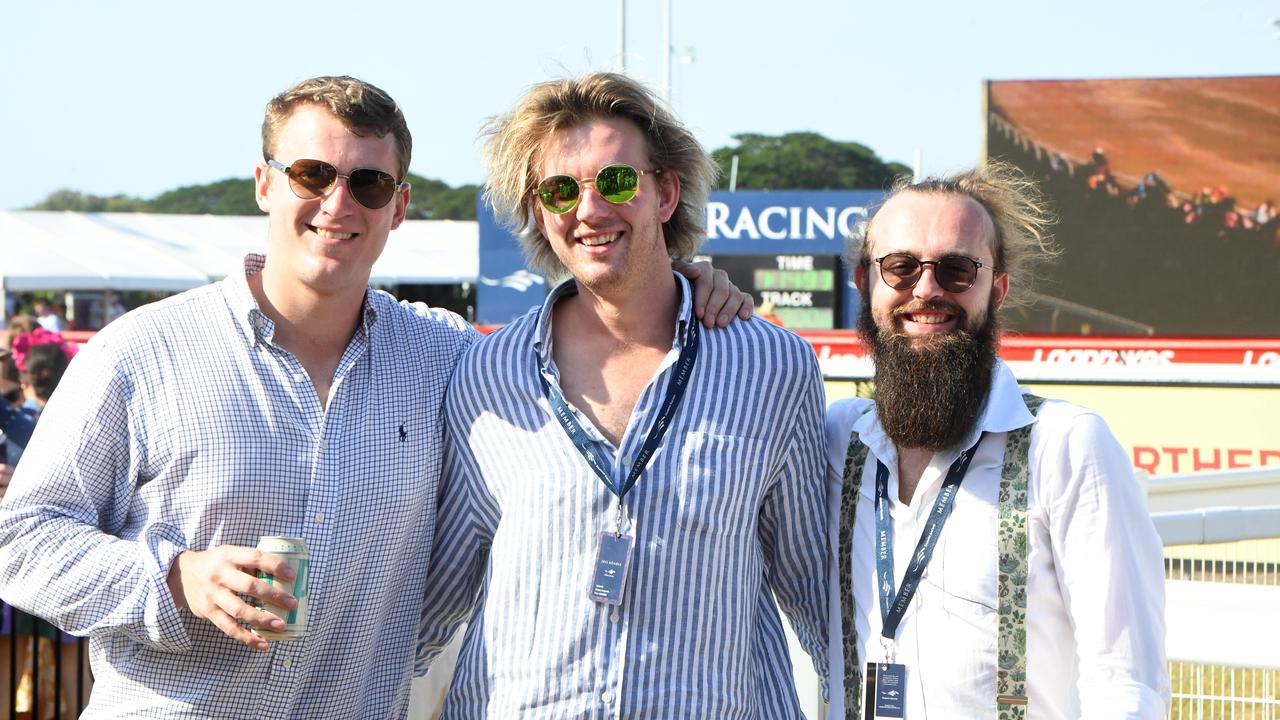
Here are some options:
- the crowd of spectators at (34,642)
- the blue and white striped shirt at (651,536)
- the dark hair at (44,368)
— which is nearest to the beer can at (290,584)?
the blue and white striped shirt at (651,536)

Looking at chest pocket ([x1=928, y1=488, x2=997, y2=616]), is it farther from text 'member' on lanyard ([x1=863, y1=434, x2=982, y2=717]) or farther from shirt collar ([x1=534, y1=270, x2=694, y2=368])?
shirt collar ([x1=534, y1=270, x2=694, y2=368])

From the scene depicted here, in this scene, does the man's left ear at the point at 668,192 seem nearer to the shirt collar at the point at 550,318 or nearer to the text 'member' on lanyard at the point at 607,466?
the shirt collar at the point at 550,318

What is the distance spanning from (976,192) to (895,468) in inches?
27.8

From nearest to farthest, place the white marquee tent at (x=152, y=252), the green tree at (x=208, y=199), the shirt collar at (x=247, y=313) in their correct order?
1. the shirt collar at (x=247, y=313)
2. the white marquee tent at (x=152, y=252)
3. the green tree at (x=208, y=199)

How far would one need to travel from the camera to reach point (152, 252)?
35312 mm

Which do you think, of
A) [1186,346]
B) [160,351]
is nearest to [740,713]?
[160,351]

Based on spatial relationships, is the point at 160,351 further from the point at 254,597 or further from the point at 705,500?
the point at 705,500

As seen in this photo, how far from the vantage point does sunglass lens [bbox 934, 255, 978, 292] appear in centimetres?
305

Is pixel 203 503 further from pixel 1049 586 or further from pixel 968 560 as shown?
pixel 1049 586

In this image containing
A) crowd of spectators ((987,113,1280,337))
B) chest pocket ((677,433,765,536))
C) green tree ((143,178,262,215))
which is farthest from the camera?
green tree ((143,178,262,215))

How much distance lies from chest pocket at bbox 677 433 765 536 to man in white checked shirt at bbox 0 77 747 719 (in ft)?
2.16

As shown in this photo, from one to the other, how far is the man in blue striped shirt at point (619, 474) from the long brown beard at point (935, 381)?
0.73 ft

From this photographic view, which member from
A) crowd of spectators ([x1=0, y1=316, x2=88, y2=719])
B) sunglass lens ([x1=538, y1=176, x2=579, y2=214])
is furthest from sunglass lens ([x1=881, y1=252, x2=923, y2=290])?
crowd of spectators ([x1=0, y1=316, x2=88, y2=719])

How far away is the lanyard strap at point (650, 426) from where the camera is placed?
296 cm
